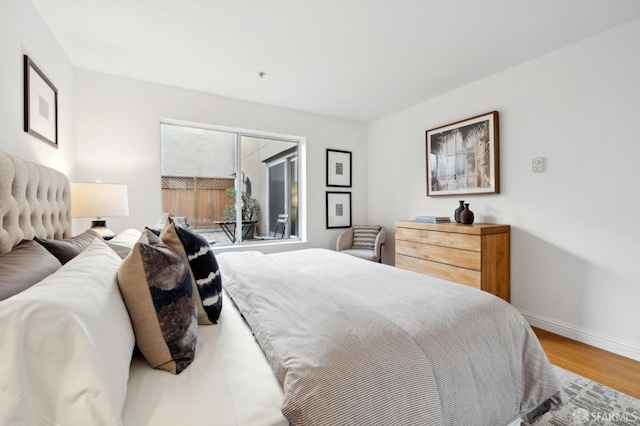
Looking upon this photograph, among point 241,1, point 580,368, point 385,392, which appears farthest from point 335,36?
point 580,368

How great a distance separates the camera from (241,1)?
1.88 metres

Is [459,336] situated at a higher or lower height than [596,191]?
lower

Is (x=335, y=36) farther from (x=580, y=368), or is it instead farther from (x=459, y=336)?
(x=580, y=368)

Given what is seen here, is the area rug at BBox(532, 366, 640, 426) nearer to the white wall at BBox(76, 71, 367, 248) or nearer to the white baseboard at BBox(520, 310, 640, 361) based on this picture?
the white baseboard at BBox(520, 310, 640, 361)

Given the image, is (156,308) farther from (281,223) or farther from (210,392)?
(281,223)

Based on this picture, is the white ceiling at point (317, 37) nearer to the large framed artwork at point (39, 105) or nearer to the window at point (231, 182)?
the large framed artwork at point (39, 105)

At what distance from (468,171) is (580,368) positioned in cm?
194

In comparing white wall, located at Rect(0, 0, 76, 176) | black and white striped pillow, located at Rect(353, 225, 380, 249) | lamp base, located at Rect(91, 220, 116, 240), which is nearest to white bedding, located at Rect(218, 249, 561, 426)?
lamp base, located at Rect(91, 220, 116, 240)

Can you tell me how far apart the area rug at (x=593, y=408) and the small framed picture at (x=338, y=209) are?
118 inches

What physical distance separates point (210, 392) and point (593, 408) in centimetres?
207

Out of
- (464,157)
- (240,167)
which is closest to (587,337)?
(464,157)

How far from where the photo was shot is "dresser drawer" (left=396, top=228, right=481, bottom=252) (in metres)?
2.62

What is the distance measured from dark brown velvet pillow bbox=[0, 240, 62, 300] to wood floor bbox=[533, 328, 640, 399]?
9.90ft

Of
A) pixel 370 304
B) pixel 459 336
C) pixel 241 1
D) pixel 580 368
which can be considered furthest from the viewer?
pixel 580 368
